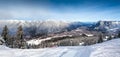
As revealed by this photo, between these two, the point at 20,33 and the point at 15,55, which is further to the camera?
the point at 20,33

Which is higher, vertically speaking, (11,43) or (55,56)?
(55,56)

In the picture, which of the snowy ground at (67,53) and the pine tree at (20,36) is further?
the pine tree at (20,36)

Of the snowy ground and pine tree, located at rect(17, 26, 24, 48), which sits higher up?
the snowy ground

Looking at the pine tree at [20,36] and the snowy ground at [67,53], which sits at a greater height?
the snowy ground at [67,53]

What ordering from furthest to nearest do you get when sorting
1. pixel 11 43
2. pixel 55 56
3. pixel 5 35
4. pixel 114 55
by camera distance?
pixel 11 43
pixel 5 35
pixel 55 56
pixel 114 55

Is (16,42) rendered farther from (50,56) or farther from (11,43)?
(50,56)

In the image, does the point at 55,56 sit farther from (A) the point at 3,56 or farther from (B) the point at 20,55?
(A) the point at 3,56

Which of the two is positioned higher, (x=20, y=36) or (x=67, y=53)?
(x=67, y=53)

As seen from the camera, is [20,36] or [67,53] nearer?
[67,53]

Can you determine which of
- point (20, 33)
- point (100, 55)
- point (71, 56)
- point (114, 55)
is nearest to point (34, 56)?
point (71, 56)

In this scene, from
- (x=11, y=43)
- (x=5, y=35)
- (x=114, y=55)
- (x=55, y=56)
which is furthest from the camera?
(x=11, y=43)

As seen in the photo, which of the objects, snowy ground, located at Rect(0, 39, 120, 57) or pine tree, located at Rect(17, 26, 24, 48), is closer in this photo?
snowy ground, located at Rect(0, 39, 120, 57)
